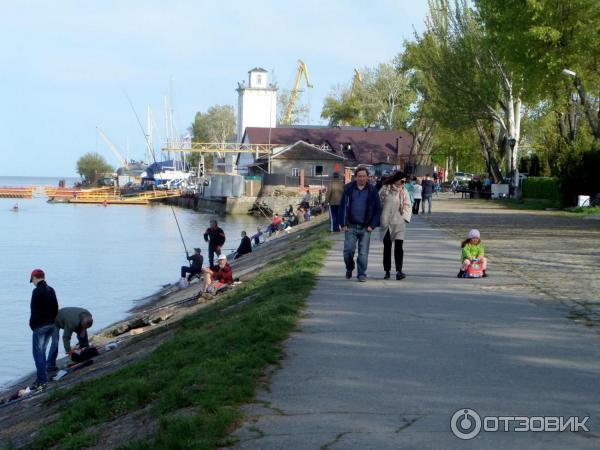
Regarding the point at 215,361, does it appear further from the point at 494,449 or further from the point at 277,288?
the point at 277,288

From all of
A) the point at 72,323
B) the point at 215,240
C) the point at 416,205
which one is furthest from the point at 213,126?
the point at 72,323

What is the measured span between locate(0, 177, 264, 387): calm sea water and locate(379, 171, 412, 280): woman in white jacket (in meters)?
7.88

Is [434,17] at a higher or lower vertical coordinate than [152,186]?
higher

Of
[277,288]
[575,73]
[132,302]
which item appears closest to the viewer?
[277,288]

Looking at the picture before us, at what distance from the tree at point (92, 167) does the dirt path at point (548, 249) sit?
15066 centimetres

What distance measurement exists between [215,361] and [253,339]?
1.01 m

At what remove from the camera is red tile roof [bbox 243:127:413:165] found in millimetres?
96438

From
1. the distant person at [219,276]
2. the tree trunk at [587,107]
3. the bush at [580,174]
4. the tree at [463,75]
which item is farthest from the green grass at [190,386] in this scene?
the tree at [463,75]

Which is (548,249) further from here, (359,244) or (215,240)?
(215,240)

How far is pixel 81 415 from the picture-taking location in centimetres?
848

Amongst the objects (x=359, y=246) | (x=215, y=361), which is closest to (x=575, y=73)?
(x=359, y=246)

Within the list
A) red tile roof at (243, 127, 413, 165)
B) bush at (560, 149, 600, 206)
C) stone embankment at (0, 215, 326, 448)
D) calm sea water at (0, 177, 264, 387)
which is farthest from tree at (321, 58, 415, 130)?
stone embankment at (0, 215, 326, 448)

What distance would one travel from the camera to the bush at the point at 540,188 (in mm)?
55091

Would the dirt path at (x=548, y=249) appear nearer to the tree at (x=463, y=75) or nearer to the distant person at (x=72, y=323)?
the distant person at (x=72, y=323)
